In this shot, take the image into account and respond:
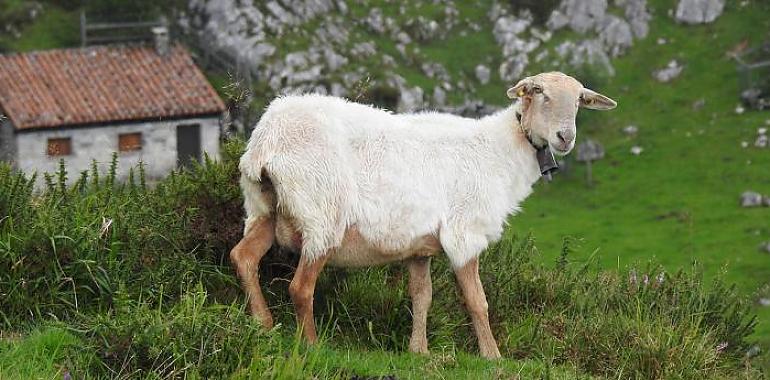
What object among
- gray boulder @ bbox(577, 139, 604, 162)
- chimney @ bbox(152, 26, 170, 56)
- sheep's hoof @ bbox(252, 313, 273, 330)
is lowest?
gray boulder @ bbox(577, 139, 604, 162)

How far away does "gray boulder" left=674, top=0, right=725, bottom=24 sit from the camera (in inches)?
2800

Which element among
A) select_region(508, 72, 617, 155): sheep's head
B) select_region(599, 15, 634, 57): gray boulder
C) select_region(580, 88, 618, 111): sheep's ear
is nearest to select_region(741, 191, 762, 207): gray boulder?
select_region(599, 15, 634, 57): gray boulder

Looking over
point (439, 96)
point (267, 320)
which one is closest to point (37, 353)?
point (267, 320)

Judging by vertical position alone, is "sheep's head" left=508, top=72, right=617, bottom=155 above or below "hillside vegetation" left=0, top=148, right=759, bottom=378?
above

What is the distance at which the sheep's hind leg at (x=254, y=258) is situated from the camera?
10.2 m

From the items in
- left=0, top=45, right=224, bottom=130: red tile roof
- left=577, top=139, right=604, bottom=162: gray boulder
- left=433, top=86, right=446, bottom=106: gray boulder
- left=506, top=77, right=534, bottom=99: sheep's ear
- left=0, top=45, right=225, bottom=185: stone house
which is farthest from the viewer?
left=433, top=86, right=446, bottom=106: gray boulder

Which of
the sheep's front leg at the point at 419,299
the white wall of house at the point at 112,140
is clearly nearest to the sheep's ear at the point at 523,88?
the sheep's front leg at the point at 419,299

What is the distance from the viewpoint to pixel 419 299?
10.7m

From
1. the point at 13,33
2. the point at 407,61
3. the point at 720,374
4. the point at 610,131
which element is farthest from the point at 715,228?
the point at 720,374

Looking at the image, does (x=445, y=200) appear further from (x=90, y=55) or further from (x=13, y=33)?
(x=13, y=33)

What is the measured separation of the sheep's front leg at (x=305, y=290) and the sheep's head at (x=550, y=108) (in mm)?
2127

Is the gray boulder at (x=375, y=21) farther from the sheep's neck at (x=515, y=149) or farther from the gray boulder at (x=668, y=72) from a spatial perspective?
the sheep's neck at (x=515, y=149)

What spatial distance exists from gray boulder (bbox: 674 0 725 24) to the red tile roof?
29029 millimetres

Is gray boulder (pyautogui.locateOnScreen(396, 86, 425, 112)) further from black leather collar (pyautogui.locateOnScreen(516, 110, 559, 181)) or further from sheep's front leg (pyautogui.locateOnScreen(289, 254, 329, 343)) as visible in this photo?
sheep's front leg (pyautogui.locateOnScreen(289, 254, 329, 343))
